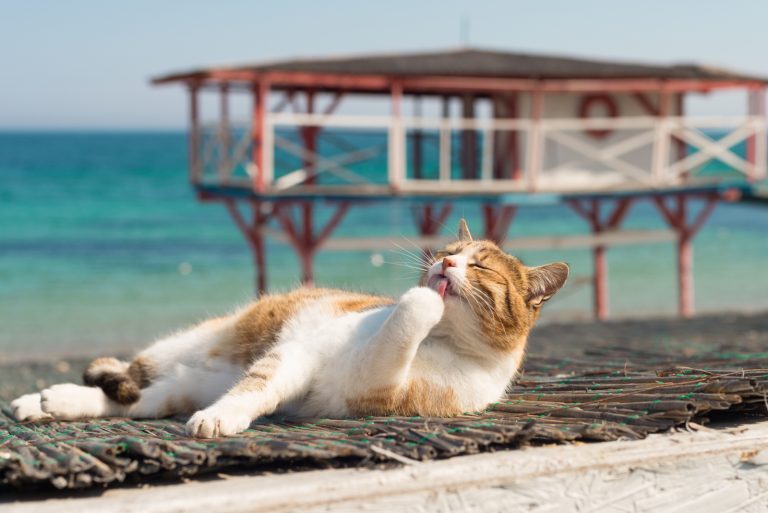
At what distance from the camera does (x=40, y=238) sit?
37.2 meters

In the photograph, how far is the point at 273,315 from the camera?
13.9 ft

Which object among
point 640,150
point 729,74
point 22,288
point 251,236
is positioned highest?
point 729,74

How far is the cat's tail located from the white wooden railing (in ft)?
34.1

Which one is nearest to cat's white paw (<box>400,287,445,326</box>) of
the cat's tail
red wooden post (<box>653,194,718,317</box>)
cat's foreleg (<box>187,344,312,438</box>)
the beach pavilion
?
cat's foreleg (<box>187,344,312,438</box>)

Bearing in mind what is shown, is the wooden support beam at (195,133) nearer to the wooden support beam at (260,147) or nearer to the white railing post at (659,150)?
the wooden support beam at (260,147)

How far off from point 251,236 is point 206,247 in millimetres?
18823

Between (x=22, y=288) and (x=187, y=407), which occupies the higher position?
(x=187, y=407)

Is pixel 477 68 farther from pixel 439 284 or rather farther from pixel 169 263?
pixel 169 263

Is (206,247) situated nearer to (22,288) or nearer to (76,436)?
(22,288)

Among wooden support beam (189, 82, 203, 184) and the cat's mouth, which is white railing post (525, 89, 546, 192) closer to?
wooden support beam (189, 82, 203, 184)

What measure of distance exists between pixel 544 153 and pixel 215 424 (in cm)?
1548

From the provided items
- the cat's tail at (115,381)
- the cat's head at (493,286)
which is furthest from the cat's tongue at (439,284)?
A: the cat's tail at (115,381)

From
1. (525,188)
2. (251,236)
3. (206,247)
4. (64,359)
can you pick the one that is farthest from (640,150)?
(206,247)

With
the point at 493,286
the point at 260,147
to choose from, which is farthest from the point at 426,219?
the point at 493,286
